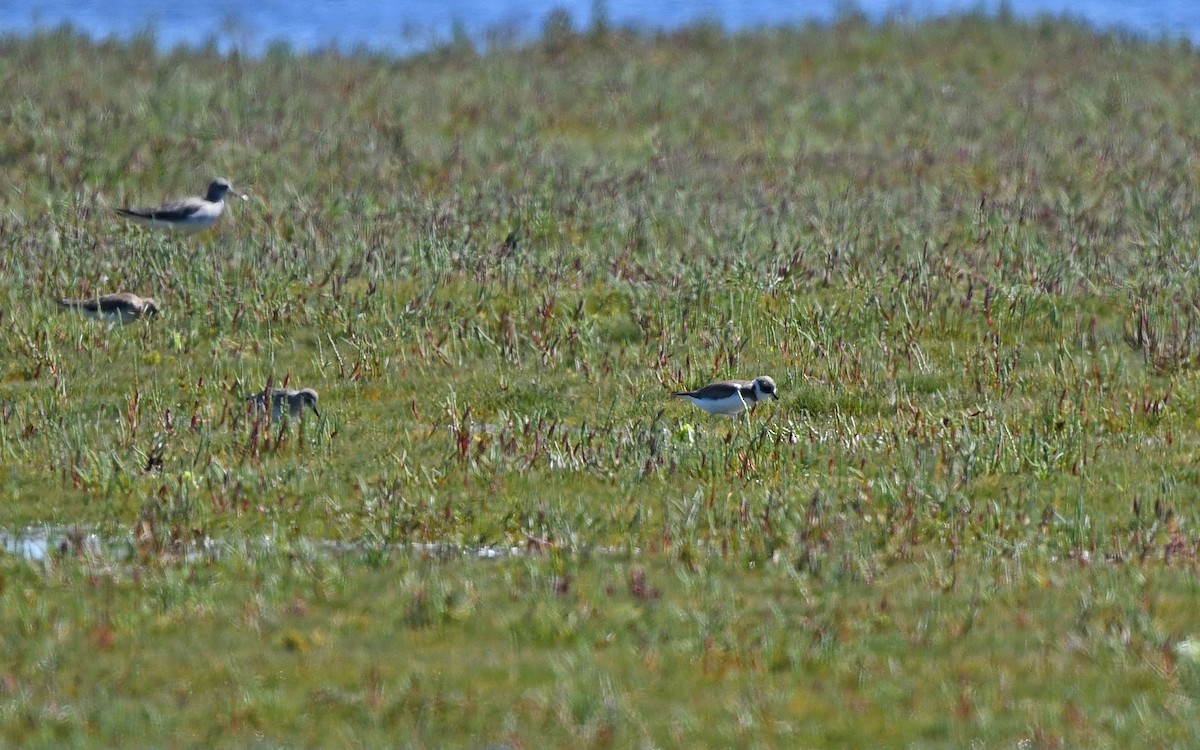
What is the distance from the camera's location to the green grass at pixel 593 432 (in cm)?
758

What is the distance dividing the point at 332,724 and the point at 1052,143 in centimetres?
2102

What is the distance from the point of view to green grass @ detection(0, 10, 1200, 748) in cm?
758

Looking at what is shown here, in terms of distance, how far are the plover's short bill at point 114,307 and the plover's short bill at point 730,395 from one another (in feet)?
16.8

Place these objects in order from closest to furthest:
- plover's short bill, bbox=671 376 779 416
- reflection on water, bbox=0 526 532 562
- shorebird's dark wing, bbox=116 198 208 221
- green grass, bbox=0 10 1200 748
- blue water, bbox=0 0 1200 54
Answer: green grass, bbox=0 10 1200 748, reflection on water, bbox=0 526 532 562, plover's short bill, bbox=671 376 779 416, shorebird's dark wing, bbox=116 198 208 221, blue water, bbox=0 0 1200 54

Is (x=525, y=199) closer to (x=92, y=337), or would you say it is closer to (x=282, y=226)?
(x=282, y=226)

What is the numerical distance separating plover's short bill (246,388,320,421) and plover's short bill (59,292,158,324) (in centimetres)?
259

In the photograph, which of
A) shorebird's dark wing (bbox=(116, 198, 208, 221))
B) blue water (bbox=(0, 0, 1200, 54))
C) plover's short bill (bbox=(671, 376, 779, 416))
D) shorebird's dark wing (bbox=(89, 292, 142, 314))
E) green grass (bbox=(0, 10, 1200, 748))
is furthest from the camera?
blue water (bbox=(0, 0, 1200, 54))

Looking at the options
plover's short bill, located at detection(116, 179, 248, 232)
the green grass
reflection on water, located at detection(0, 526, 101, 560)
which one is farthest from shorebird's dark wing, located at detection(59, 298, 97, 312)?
reflection on water, located at detection(0, 526, 101, 560)

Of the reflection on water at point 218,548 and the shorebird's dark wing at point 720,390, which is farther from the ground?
the shorebird's dark wing at point 720,390

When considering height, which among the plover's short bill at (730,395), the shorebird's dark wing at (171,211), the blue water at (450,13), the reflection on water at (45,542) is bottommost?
the reflection on water at (45,542)

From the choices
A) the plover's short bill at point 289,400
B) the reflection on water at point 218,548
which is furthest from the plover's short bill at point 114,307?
the reflection on water at point 218,548

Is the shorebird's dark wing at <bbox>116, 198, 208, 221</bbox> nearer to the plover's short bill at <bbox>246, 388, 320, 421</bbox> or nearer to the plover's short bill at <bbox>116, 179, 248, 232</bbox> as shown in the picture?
the plover's short bill at <bbox>116, 179, 248, 232</bbox>

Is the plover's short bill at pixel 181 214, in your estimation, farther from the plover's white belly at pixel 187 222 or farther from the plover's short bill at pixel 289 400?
the plover's short bill at pixel 289 400

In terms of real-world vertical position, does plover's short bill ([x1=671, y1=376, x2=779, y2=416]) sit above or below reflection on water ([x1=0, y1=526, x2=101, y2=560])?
above
